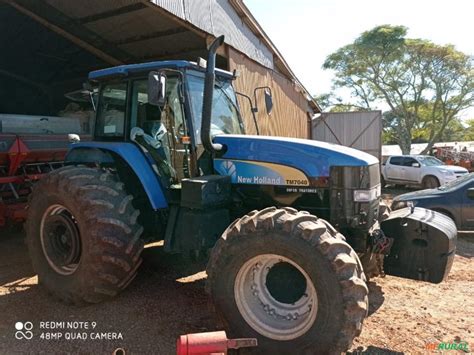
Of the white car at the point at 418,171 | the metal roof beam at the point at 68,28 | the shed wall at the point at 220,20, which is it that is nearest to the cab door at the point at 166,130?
the shed wall at the point at 220,20

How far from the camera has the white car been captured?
1457 centimetres

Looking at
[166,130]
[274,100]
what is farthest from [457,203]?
[166,130]

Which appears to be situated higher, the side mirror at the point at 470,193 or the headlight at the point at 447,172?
the headlight at the point at 447,172

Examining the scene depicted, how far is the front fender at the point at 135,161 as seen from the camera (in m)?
4.24

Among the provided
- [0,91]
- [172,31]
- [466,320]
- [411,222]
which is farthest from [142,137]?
[0,91]

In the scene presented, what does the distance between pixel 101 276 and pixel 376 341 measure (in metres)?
2.60

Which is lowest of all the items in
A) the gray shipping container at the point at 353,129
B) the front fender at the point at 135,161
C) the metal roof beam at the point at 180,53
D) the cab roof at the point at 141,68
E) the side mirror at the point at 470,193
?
the side mirror at the point at 470,193

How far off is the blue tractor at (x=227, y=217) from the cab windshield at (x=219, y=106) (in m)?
0.02

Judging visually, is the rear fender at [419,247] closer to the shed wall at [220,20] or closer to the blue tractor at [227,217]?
the blue tractor at [227,217]

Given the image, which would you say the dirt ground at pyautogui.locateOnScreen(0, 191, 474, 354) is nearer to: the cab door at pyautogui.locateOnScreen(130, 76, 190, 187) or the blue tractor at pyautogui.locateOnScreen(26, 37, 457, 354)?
the blue tractor at pyautogui.locateOnScreen(26, 37, 457, 354)

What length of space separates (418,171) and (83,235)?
1413 centimetres

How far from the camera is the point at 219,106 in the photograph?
179 inches

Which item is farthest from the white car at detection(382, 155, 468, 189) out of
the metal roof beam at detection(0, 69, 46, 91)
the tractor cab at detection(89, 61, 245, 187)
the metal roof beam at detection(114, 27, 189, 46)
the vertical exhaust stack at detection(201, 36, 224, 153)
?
the metal roof beam at detection(0, 69, 46, 91)

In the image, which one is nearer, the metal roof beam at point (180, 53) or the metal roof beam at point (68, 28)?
the metal roof beam at point (68, 28)
